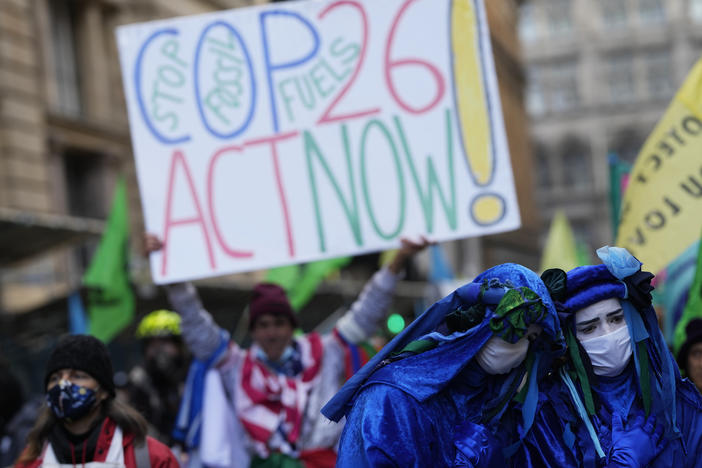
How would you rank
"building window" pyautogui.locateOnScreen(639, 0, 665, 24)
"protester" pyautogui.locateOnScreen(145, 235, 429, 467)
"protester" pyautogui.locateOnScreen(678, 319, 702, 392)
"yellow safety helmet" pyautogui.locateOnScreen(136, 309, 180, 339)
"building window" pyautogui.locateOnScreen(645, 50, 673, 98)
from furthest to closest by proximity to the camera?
"building window" pyautogui.locateOnScreen(639, 0, 665, 24)
"building window" pyautogui.locateOnScreen(645, 50, 673, 98)
"yellow safety helmet" pyautogui.locateOnScreen(136, 309, 180, 339)
"protester" pyautogui.locateOnScreen(145, 235, 429, 467)
"protester" pyautogui.locateOnScreen(678, 319, 702, 392)

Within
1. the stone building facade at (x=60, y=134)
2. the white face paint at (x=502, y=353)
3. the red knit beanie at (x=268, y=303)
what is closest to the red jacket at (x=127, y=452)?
the red knit beanie at (x=268, y=303)

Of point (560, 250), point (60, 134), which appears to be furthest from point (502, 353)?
point (60, 134)

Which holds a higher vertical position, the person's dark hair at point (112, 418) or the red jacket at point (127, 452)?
the person's dark hair at point (112, 418)

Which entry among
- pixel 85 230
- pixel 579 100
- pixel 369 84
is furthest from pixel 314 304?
pixel 579 100

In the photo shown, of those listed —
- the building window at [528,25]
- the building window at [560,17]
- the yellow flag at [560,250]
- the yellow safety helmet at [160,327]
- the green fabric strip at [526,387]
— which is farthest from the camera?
the building window at [528,25]

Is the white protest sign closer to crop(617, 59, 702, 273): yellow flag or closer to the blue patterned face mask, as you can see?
crop(617, 59, 702, 273): yellow flag

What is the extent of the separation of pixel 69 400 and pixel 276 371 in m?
1.33

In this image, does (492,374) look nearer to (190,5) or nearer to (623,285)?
(623,285)

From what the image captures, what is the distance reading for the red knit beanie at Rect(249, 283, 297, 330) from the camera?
467cm

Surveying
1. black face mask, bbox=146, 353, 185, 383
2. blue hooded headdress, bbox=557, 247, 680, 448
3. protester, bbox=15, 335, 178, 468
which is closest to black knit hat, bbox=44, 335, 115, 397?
protester, bbox=15, 335, 178, 468

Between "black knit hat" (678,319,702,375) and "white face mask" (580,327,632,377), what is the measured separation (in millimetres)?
1106

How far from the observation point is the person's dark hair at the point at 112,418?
141 inches

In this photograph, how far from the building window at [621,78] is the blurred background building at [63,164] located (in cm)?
5053

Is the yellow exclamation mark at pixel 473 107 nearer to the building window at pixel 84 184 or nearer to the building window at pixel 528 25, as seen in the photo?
the building window at pixel 84 184
